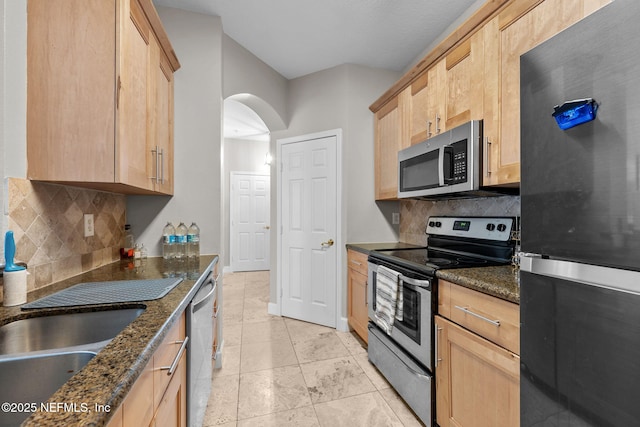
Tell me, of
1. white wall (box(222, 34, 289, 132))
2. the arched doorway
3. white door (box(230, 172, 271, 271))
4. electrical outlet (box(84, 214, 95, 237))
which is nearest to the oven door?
electrical outlet (box(84, 214, 95, 237))

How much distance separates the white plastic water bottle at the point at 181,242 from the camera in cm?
200

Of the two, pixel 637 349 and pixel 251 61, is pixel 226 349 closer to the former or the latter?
pixel 637 349

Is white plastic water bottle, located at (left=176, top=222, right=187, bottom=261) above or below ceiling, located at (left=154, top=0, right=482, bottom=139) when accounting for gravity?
below

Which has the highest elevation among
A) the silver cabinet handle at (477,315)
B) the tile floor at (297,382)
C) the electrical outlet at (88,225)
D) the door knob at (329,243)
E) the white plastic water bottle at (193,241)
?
the electrical outlet at (88,225)

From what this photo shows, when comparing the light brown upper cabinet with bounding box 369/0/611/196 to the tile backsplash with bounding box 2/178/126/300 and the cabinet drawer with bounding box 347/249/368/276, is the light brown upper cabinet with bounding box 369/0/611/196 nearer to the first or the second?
the cabinet drawer with bounding box 347/249/368/276

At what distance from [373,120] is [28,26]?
2.53m

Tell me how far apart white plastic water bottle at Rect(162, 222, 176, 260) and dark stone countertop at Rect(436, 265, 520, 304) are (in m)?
1.78

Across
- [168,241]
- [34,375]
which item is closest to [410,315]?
[34,375]

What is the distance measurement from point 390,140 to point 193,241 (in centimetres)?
192

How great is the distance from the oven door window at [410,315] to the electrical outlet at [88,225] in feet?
6.06

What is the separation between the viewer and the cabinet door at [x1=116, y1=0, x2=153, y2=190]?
4.03ft

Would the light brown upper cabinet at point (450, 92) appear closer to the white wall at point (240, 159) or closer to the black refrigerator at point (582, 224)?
the black refrigerator at point (582, 224)

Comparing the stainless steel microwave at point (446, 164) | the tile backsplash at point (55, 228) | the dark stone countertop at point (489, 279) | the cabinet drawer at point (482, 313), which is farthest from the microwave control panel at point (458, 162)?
the tile backsplash at point (55, 228)

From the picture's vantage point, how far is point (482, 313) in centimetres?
122
